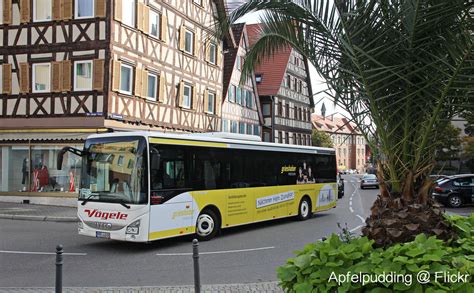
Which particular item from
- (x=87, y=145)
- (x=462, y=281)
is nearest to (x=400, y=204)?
(x=462, y=281)

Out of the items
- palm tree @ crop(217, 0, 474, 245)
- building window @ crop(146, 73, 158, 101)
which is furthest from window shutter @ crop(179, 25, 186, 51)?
palm tree @ crop(217, 0, 474, 245)

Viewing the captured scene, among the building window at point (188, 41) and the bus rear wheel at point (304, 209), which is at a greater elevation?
the building window at point (188, 41)

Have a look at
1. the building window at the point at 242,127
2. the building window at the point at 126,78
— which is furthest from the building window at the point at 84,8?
the building window at the point at 242,127

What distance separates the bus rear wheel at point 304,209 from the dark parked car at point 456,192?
26.6ft

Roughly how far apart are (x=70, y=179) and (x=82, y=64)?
5.00m

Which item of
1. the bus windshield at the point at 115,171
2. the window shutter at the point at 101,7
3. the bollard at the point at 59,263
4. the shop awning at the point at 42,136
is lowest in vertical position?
the bollard at the point at 59,263

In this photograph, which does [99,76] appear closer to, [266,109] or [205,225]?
[205,225]

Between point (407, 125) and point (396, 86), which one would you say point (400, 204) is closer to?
point (407, 125)

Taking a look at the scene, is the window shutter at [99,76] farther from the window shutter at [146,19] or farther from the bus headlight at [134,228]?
the bus headlight at [134,228]

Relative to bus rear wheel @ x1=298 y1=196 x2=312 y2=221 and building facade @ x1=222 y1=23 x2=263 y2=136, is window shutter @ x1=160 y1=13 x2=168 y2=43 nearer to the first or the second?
building facade @ x1=222 y1=23 x2=263 y2=136

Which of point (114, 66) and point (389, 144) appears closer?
point (389, 144)

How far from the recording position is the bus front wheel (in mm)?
11977

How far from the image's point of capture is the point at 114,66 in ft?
67.7

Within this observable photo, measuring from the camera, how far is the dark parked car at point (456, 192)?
22.2 m
